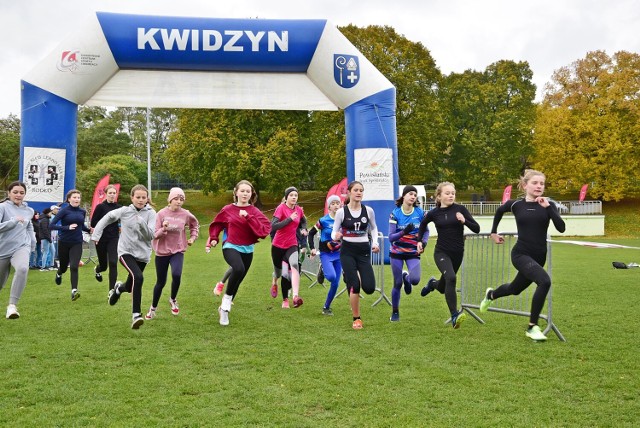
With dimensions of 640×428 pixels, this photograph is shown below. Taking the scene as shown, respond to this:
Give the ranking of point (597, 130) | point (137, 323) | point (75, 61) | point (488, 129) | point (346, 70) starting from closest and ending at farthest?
1. point (137, 323)
2. point (75, 61)
3. point (346, 70)
4. point (597, 130)
5. point (488, 129)

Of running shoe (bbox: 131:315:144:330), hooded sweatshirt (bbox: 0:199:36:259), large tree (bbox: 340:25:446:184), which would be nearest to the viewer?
running shoe (bbox: 131:315:144:330)

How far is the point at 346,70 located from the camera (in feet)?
48.1

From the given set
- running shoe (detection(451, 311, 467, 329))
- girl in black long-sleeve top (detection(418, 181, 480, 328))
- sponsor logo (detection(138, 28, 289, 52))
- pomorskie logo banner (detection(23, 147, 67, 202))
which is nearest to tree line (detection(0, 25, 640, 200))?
sponsor logo (detection(138, 28, 289, 52))

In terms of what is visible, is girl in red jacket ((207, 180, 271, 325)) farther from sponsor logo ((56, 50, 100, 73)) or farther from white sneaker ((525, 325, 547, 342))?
sponsor logo ((56, 50, 100, 73))

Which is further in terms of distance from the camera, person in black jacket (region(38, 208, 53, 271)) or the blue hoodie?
person in black jacket (region(38, 208, 53, 271))

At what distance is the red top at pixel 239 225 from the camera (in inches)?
310

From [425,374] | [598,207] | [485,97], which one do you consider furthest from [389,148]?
[485,97]

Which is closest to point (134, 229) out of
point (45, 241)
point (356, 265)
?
point (356, 265)

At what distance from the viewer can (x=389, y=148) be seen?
1495 cm

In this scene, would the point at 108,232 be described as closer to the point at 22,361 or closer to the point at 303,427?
the point at 22,361

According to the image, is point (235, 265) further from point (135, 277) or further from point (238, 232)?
point (135, 277)

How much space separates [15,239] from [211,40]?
7807 mm

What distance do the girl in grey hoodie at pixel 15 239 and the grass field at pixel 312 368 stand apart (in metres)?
0.56

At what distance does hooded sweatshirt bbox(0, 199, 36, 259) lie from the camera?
7.52m
